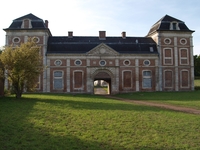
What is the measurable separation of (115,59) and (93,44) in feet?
14.4

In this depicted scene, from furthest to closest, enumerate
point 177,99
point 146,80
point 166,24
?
point 166,24, point 146,80, point 177,99

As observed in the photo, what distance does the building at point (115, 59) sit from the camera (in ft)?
113

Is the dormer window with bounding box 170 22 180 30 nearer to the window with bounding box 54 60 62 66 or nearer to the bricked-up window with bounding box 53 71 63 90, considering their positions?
the window with bounding box 54 60 62 66

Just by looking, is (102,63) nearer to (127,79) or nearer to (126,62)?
(126,62)

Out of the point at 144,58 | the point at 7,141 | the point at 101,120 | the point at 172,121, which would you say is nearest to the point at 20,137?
the point at 7,141

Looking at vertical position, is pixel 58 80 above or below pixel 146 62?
below

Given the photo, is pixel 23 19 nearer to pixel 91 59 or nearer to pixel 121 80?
pixel 91 59

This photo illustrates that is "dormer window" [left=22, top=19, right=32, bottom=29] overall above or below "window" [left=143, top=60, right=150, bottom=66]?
above

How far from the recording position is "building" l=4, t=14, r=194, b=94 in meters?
34.4

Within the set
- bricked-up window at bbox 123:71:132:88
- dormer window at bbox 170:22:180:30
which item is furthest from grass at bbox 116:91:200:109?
dormer window at bbox 170:22:180:30

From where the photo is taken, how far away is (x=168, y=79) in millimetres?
35969

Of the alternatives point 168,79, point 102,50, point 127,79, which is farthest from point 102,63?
point 168,79

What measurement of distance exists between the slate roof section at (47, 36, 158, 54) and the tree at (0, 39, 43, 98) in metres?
14.4

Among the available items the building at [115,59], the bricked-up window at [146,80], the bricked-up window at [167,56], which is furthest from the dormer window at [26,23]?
the bricked-up window at [167,56]
